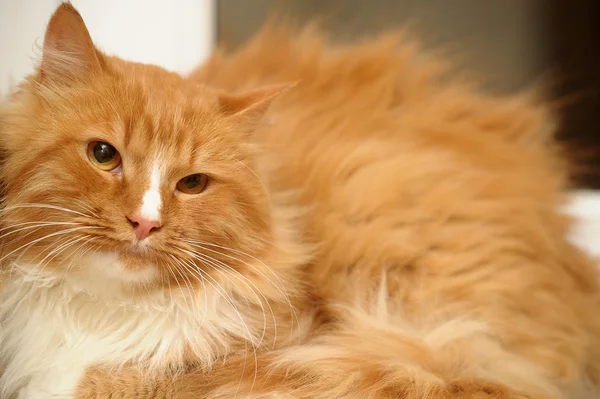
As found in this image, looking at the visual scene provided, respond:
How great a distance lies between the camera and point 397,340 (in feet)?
4.01

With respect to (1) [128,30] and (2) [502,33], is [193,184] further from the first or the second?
(2) [502,33]

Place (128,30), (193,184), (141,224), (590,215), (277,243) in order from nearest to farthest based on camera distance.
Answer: (141,224)
(193,184)
(277,243)
(128,30)
(590,215)

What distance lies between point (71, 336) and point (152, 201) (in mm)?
324

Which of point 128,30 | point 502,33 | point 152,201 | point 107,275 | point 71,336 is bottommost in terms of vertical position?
point 71,336

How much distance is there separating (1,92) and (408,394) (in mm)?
973

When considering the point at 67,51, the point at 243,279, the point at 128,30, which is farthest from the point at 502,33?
the point at 67,51

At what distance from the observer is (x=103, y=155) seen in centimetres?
106

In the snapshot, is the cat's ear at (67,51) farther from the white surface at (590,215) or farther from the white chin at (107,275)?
the white surface at (590,215)

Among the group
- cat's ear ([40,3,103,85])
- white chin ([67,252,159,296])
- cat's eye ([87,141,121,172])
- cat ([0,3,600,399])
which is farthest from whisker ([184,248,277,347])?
cat's ear ([40,3,103,85])

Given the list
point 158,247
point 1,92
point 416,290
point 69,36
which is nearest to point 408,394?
point 416,290

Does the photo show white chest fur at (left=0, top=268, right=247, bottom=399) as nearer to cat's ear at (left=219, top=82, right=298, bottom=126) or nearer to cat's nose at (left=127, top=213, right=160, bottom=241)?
cat's nose at (left=127, top=213, right=160, bottom=241)

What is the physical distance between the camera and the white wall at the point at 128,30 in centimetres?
124

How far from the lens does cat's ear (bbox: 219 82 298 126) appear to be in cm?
121

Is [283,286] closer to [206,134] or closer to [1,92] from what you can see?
[206,134]
